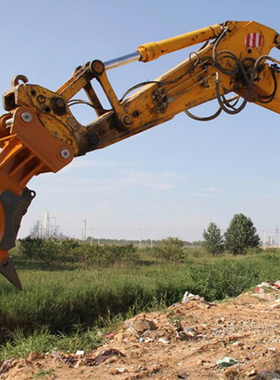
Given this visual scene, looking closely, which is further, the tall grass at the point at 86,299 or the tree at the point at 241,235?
the tree at the point at 241,235

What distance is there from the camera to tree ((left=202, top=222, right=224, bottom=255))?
144 ft

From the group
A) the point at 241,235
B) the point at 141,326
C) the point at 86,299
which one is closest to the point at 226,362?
the point at 141,326

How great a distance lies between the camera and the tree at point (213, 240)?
43.8 metres

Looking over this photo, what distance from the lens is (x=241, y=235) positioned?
41.6 metres

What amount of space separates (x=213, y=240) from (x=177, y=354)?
3992cm

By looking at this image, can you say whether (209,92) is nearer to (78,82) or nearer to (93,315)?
(78,82)

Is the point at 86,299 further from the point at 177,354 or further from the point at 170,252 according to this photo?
the point at 170,252

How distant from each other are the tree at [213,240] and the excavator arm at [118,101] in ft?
126

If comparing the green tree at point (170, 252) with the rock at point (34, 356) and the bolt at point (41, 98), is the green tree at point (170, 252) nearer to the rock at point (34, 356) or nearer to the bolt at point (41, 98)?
the rock at point (34, 356)

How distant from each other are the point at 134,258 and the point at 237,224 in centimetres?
2249

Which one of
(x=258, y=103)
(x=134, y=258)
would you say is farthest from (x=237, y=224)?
(x=258, y=103)

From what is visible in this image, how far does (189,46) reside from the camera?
5277 mm

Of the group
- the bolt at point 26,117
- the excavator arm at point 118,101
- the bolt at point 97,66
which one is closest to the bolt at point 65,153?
the excavator arm at point 118,101

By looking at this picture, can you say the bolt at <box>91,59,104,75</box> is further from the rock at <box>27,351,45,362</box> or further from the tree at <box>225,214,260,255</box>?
the tree at <box>225,214,260,255</box>
